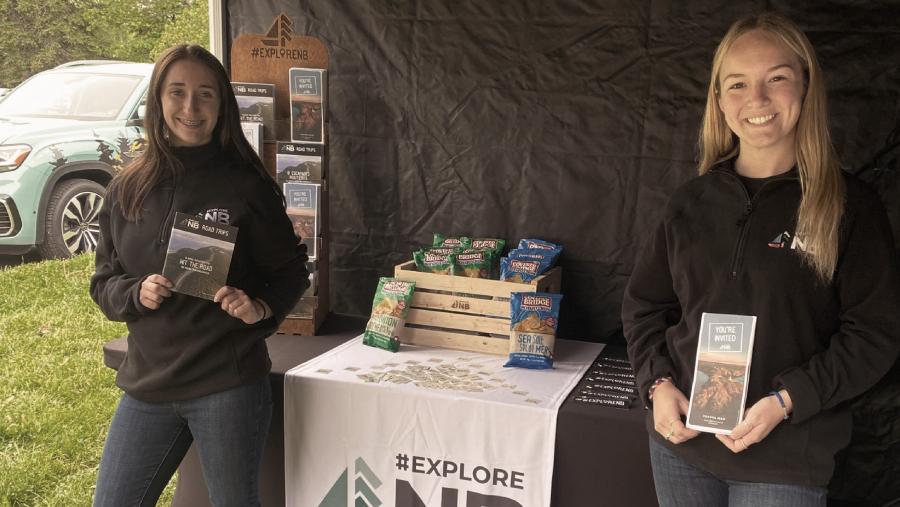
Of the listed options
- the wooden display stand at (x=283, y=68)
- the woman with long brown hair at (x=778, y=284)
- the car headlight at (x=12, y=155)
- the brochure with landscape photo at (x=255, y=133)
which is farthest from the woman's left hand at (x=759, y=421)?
the car headlight at (x=12, y=155)

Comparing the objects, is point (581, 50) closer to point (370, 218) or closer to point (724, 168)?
point (370, 218)

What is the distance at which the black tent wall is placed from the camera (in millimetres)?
2398

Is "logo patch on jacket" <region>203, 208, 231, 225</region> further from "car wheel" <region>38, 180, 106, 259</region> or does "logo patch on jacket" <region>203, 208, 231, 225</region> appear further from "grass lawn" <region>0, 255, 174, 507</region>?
"car wheel" <region>38, 180, 106, 259</region>

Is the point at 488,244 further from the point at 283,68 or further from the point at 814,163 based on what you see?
the point at 814,163

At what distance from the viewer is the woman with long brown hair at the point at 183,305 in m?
1.77

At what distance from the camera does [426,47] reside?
2875 mm

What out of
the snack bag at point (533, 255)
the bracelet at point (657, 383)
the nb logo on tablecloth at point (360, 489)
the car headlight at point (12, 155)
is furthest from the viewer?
the car headlight at point (12, 155)

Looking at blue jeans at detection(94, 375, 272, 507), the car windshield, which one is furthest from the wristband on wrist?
the car windshield

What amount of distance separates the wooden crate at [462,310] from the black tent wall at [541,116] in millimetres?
315

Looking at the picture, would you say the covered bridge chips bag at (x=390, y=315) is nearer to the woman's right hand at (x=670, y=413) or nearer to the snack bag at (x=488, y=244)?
the snack bag at (x=488, y=244)

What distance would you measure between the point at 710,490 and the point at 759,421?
187mm

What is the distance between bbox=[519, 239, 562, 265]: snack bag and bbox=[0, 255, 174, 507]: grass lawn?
1791 mm

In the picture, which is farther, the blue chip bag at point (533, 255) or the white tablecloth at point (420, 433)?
the blue chip bag at point (533, 255)

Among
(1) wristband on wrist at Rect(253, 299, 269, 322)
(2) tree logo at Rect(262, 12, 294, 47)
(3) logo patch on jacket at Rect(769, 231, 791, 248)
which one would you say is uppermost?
(2) tree logo at Rect(262, 12, 294, 47)
